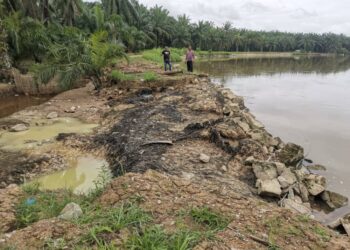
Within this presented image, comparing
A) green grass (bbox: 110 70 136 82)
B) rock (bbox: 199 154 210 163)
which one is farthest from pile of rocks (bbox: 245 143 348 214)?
green grass (bbox: 110 70 136 82)

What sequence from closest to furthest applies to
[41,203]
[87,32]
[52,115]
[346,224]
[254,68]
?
[41,203] < [346,224] < [52,115] < [87,32] < [254,68]

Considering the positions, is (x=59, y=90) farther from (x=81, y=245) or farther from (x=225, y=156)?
(x=81, y=245)

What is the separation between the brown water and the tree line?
1.40m

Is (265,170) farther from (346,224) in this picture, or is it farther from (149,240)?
(149,240)

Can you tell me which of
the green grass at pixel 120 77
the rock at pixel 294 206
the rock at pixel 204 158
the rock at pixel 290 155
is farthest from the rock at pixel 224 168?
the green grass at pixel 120 77

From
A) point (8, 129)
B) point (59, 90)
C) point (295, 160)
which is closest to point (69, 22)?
point (59, 90)

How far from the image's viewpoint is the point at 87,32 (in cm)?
2472

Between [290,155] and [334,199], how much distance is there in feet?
5.49

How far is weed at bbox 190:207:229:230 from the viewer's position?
3.84m

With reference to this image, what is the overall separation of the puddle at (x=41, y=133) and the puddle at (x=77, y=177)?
5.05ft

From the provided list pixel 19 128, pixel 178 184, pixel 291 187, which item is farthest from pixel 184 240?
pixel 19 128

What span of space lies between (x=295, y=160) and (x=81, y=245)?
594cm

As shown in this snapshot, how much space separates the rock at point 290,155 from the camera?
7590 millimetres

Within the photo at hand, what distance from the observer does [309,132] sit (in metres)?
11.2
